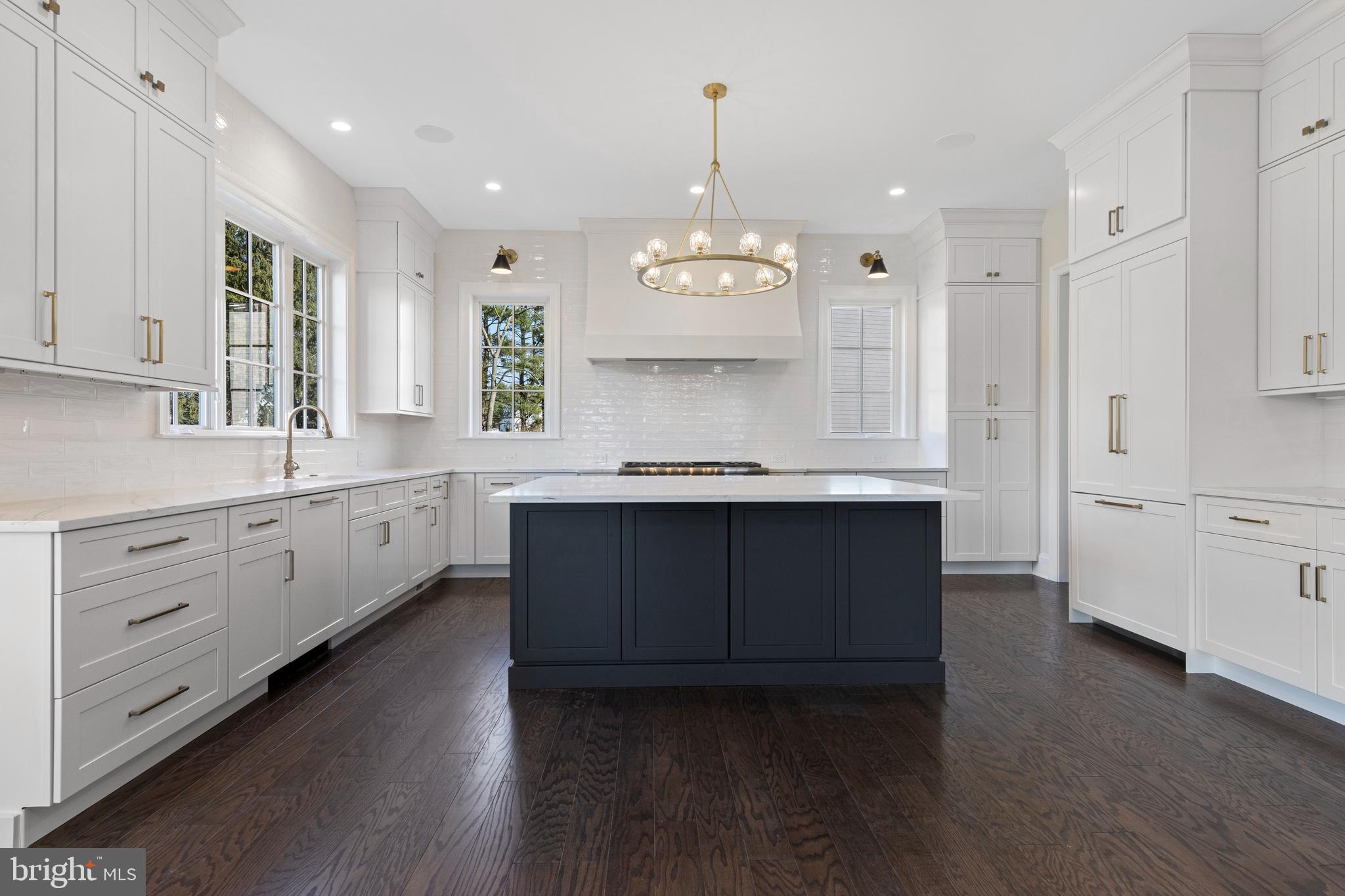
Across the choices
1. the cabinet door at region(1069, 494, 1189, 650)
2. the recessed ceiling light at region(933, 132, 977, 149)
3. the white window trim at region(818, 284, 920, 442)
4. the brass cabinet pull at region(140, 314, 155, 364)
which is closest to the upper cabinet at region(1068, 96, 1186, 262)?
the recessed ceiling light at region(933, 132, 977, 149)

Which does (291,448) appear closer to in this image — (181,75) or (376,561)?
(376,561)

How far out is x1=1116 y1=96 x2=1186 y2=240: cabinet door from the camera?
10.5ft

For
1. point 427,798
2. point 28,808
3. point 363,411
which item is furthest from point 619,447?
point 28,808

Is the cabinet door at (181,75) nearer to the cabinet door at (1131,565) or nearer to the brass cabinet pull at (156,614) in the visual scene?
the brass cabinet pull at (156,614)

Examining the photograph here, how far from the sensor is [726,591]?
9.87 feet

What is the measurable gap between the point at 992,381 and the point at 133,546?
553cm

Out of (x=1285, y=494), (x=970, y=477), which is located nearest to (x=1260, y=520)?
(x=1285, y=494)

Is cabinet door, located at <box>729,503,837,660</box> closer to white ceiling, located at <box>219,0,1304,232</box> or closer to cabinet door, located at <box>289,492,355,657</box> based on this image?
cabinet door, located at <box>289,492,355,657</box>

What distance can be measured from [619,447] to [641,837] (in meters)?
4.27

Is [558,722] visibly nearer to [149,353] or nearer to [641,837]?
[641,837]

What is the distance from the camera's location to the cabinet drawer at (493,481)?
5348 mm

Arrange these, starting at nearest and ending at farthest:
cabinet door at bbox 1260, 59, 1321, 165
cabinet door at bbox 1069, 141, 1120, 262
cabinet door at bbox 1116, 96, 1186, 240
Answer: cabinet door at bbox 1260, 59, 1321, 165 → cabinet door at bbox 1116, 96, 1186, 240 → cabinet door at bbox 1069, 141, 1120, 262

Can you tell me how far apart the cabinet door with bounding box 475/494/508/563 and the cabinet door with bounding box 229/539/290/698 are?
2.44 metres

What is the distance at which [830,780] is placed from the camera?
213cm
